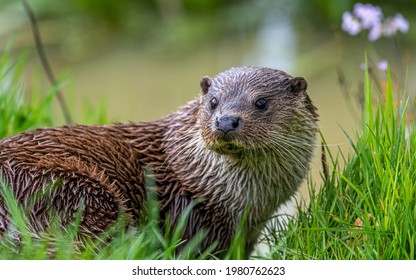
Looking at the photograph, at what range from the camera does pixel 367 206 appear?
3.74 meters

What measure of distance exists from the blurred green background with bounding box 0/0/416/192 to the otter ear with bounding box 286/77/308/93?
4263 mm

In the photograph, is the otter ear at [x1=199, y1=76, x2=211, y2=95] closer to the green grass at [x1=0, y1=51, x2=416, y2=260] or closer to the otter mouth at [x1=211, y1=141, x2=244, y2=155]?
the otter mouth at [x1=211, y1=141, x2=244, y2=155]

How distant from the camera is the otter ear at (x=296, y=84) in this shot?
163 inches

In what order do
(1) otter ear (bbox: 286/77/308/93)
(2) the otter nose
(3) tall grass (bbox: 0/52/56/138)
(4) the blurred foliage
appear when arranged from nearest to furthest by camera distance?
(2) the otter nose → (1) otter ear (bbox: 286/77/308/93) → (3) tall grass (bbox: 0/52/56/138) → (4) the blurred foliage

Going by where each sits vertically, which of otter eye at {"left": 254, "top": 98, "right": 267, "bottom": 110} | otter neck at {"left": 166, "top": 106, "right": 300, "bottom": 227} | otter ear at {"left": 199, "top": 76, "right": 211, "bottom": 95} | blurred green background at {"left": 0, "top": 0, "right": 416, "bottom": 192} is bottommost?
otter neck at {"left": 166, "top": 106, "right": 300, "bottom": 227}

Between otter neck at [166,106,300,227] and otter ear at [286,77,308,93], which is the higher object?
otter ear at [286,77,308,93]

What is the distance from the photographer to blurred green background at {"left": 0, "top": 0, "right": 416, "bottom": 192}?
9.52m

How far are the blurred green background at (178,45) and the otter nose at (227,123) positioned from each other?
4641 millimetres

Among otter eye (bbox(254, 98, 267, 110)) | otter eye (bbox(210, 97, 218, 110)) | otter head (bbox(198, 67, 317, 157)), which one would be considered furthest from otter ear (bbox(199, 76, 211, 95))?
otter eye (bbox(254, 98, 267, 110))

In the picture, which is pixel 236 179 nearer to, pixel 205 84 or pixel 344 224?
pixel 205 84

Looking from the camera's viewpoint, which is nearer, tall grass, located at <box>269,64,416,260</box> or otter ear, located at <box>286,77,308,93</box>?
tall grass, located at <box>269,64,416,260</box>

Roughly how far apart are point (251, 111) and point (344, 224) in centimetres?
66

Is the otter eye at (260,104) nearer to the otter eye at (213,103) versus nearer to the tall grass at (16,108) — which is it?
the otter eye at (213,103)
